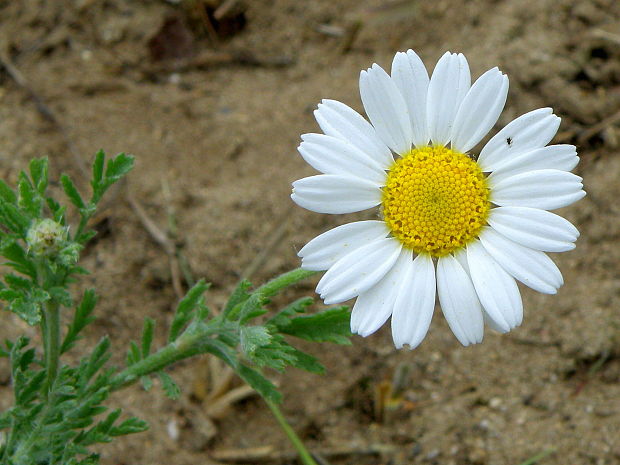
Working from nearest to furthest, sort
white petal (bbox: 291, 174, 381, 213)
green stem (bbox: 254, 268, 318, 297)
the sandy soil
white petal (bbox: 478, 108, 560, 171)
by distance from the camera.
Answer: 1. white petal (bbox: 291, 174, 381, 213)
2. white petal (bbox: 478, 108, 560, 171)
3. green stem (bbox: 254, 268, 318, 297)
4. the sandy soil

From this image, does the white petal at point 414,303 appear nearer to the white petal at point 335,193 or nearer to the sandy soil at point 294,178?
the white petal at point 335,193

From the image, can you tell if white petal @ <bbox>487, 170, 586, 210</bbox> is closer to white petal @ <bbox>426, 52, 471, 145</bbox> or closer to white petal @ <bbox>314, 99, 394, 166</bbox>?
white petal @ <bbox>426, 52, 471, 145</bbox>

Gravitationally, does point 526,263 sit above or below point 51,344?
below

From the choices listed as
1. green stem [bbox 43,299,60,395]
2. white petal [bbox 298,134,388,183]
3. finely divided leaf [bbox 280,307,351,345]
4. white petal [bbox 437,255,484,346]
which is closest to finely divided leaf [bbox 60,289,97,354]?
green stem [bbox 43,299,60,395]

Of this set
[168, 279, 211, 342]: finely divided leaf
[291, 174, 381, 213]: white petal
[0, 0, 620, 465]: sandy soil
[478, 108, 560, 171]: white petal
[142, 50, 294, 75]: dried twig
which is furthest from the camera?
[142, 50, 294, 75]: dried twig

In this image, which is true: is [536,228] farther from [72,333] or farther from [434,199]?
[72,333]

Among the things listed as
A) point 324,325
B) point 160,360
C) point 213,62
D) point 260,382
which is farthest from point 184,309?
point 213,62

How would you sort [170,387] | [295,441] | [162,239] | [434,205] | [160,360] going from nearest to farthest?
[434,205], [170,387], [160,360], [295,441], [162,239]
